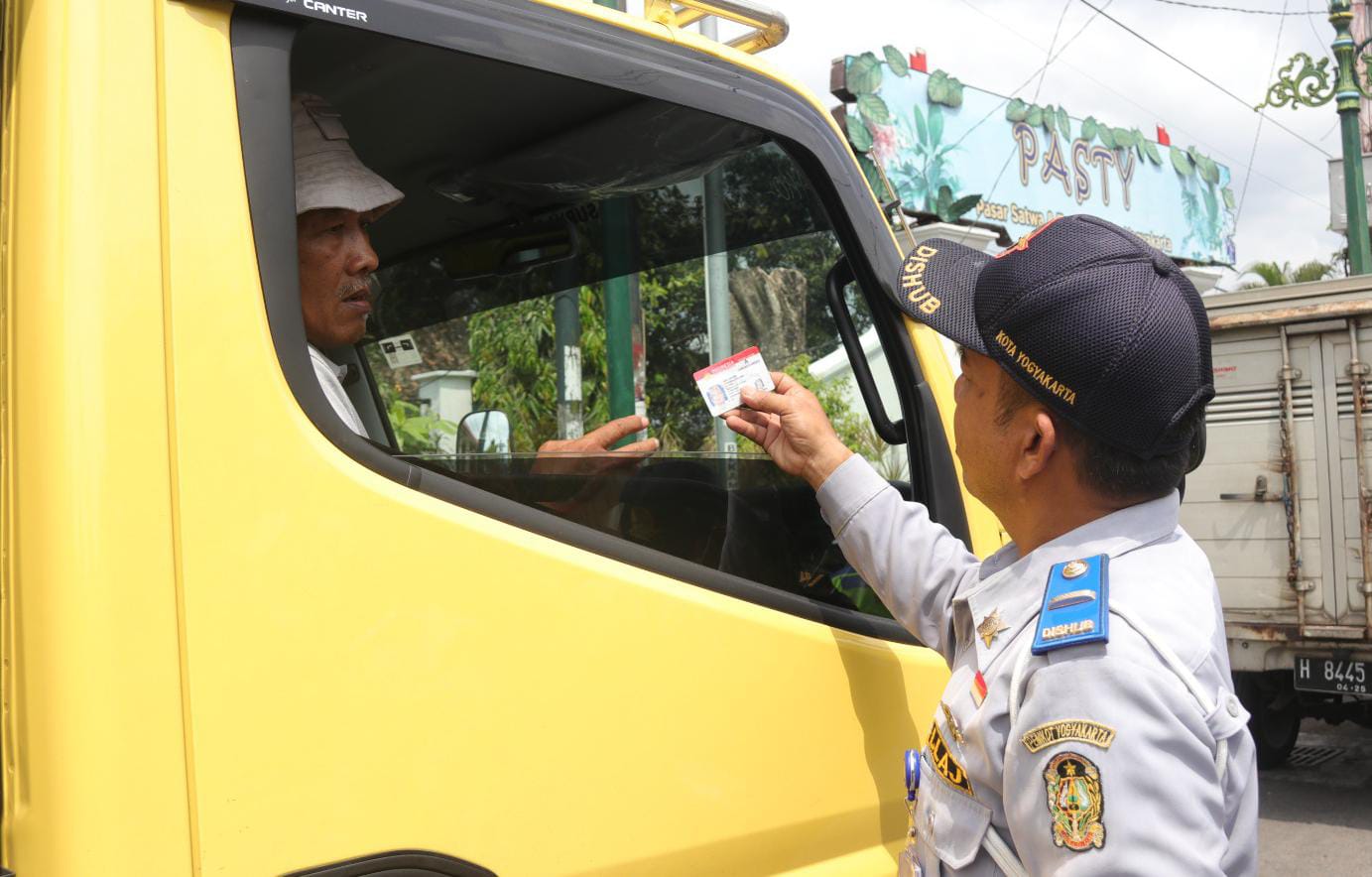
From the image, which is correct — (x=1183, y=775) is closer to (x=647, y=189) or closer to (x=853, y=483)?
(x=853, y=483)

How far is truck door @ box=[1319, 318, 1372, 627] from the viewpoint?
6246mm

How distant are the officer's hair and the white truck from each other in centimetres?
521

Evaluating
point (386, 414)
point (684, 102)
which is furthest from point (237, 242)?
point (386, 414)

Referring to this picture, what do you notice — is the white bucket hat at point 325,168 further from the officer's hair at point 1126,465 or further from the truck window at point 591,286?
the officer's hair at point 1126,465

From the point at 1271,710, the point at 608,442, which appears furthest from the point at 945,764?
the point at 1271,710

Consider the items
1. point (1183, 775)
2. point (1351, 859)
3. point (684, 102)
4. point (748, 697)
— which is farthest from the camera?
point (1351, 859)

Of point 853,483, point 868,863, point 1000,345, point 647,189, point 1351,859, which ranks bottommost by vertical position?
point 1351,859

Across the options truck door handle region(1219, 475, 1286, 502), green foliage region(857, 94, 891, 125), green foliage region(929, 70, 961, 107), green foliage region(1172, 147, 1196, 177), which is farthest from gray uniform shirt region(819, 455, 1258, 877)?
green foliage region(1172, 147, 1196, 177)

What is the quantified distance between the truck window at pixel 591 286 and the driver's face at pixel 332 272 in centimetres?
19

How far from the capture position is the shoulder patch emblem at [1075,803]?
1117 millimetres

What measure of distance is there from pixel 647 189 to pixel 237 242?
40.1 inches

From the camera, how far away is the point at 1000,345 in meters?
1.41

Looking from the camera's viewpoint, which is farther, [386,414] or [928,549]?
[386,414]

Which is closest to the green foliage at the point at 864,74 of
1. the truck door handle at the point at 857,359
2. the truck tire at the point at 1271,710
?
the truck tire at the point at 1271,710
